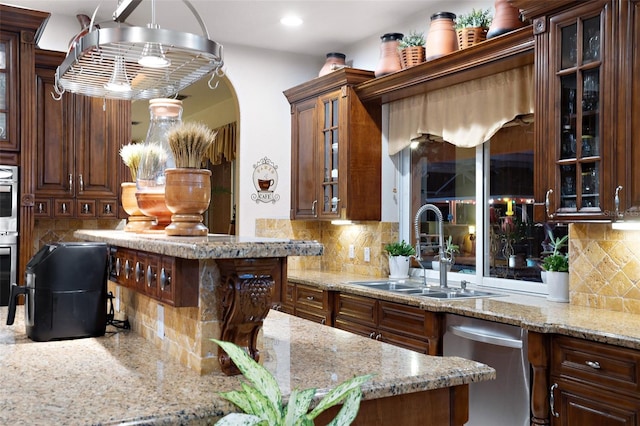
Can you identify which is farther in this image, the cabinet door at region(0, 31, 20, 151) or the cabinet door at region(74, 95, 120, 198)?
the cabinet door at region(74, 95, 120, 198)

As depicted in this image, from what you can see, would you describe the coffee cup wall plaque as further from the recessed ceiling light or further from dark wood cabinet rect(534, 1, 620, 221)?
dark wood cabinet rect(534, 1, 620, 221)

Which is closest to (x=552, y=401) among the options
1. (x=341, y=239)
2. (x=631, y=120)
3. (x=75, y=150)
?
(x=631, y=120)

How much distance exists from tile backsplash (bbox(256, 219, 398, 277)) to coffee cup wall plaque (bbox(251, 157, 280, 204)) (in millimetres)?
201

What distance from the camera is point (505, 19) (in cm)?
333

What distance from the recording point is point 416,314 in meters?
3.50

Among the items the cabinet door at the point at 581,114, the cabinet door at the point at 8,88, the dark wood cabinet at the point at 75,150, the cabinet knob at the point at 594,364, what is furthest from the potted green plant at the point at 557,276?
the cabinet door at the point at 8,88

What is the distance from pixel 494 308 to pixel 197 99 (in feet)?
18.8

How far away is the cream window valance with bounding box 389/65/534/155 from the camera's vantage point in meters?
3.61

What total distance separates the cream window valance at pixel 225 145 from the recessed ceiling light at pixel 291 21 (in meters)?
3.23

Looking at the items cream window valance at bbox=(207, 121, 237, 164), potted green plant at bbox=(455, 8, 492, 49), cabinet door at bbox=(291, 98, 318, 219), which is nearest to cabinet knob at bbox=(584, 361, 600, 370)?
potted green plant at bbox=(455, 8, 492, 49)

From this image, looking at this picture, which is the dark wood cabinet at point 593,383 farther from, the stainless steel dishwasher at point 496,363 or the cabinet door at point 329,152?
the cabinet door at point 329,152

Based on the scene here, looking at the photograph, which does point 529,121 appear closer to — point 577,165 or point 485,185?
point 485,185

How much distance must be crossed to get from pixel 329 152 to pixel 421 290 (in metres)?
1.37

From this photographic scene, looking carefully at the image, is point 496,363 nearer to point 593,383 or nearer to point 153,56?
point 593,383
